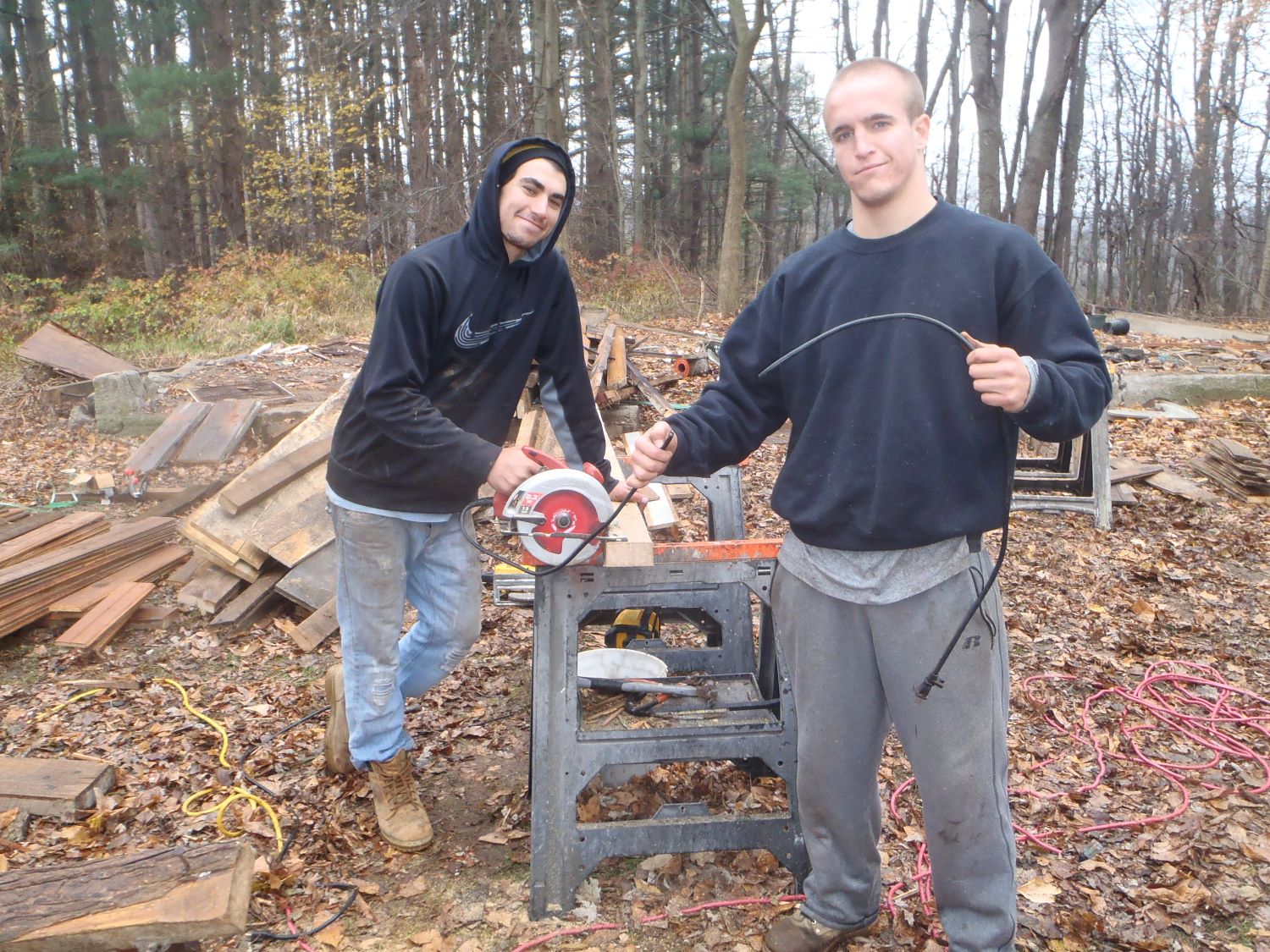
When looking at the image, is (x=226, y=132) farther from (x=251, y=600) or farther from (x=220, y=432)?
(x=251, y=600)

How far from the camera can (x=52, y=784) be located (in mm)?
3529

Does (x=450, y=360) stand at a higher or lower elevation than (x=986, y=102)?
lower

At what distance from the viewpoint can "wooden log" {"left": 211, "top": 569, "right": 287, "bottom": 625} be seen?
17.4 ft

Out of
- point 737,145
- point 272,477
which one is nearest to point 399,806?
point 272,477

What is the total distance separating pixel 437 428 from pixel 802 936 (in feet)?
5.93

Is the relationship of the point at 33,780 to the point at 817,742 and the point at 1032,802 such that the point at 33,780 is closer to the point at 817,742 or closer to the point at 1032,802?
the point at 817,742

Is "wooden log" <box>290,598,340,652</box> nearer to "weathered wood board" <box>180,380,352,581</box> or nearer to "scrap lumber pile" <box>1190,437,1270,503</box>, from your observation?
"weathered wood board" <box>180,380,352,581</box>

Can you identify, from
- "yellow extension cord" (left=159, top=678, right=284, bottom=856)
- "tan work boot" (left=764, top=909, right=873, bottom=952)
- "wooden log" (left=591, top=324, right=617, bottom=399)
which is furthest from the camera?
"wooden log" (left=591, top=324, right=617, bottom=399)

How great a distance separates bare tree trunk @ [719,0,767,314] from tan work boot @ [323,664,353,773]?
13.0m

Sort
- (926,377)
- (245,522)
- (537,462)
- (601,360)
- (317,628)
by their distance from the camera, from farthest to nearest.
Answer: (601,360), (245,522), (317,628), (537,462), (926,377)

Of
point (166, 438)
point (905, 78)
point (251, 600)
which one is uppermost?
point (905, 78)

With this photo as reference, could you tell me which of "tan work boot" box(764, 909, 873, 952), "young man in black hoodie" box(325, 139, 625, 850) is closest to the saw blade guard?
"young man in black hoodie" box(325, 139, 625, 850)

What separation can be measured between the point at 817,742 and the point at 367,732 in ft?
5.33

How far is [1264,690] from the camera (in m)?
4.45
